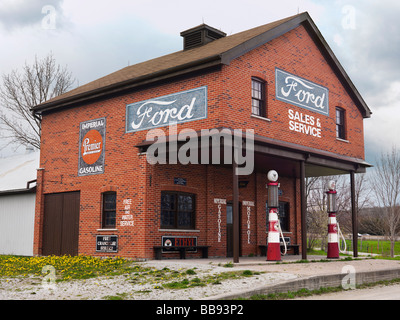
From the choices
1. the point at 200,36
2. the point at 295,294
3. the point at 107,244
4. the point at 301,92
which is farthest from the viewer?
the point at 200,36

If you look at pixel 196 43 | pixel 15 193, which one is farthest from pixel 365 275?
pixel 15 193

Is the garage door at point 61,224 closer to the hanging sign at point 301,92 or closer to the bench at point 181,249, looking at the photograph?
the bench at point 181,249

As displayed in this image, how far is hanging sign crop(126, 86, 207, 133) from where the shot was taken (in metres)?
16.3

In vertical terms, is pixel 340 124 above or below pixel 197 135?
above

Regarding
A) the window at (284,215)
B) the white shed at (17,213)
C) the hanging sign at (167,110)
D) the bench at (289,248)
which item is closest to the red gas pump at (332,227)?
the bench at (289,248)

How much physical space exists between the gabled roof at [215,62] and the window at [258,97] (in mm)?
1266

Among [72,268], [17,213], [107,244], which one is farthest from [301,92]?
[17,213]

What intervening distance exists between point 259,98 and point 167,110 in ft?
10.6

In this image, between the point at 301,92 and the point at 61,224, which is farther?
the point at 61,224

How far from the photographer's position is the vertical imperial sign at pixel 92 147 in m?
19.3

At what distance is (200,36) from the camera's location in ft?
72.3

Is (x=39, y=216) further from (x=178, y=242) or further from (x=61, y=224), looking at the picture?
(x=178, y=242)
